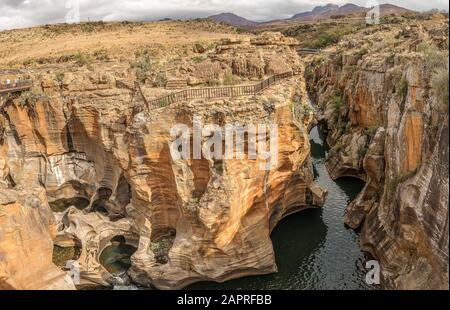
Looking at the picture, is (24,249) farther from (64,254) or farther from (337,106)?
(337,106)

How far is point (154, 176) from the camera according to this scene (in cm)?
2098

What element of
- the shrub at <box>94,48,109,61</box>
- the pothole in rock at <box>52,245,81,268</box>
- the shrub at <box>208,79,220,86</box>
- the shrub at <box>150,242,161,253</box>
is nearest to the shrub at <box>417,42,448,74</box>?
the shrub at <box>208,79,220,86</box>

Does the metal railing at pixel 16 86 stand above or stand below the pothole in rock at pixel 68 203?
above

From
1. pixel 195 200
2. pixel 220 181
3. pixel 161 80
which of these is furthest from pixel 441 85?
pixel 161 80

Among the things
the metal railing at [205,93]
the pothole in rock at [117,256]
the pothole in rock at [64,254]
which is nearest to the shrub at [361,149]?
the metal railing at [205,93]

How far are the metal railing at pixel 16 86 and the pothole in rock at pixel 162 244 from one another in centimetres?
1466

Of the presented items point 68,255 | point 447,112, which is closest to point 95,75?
point 68,255

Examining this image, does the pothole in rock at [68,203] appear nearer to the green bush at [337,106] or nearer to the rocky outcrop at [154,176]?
the rocky outcrop at [154,176]

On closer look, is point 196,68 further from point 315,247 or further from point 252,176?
point 315,247

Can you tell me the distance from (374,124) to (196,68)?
13.2m

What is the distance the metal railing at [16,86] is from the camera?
2799 centimetres

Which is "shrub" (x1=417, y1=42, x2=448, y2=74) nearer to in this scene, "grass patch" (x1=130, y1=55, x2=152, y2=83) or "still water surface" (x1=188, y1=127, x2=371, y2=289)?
"still water surface" (x1=188, y1=127, x2=371, y2=289)

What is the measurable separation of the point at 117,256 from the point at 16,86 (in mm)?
14226

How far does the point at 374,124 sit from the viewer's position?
2975 centimetres
